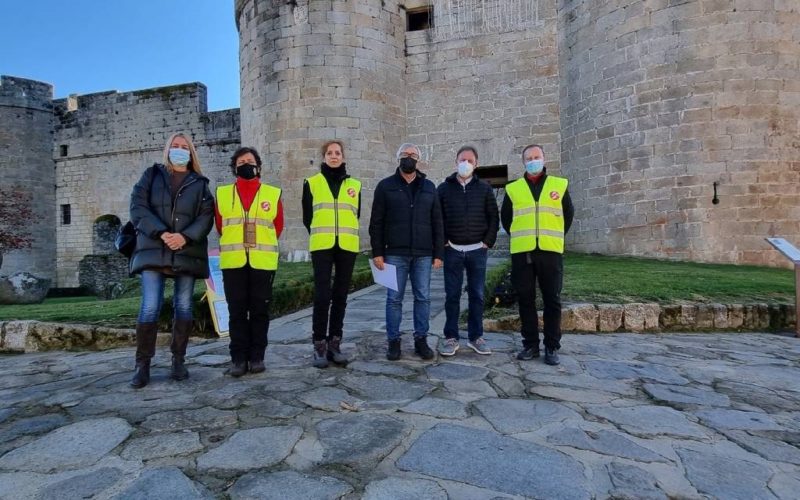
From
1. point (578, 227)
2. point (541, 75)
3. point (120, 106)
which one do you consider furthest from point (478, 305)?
point (120, 106)

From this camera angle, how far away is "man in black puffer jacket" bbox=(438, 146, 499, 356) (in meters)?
3.86

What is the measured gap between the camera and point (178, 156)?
327cm

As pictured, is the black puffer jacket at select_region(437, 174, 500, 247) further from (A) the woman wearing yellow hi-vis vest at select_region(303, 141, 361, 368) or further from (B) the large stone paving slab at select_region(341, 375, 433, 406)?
(B) the large stone paving slab at select_region(341, 375, 433, 406)

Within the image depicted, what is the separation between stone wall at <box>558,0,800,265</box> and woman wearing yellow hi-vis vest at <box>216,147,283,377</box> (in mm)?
8985

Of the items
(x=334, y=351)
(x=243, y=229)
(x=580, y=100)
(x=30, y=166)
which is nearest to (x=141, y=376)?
(x=243, y=229)

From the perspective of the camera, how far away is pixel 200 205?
3.27 meters

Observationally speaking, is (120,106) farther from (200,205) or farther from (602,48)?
(200,205)

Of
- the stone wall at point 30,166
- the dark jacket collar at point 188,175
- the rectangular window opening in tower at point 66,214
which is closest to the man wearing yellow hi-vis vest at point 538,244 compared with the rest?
the dark jacket collar at point 188,175

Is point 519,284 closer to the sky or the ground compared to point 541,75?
closer to the ground

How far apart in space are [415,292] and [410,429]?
63.1 inches

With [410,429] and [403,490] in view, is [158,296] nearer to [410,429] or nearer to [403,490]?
[410,429]

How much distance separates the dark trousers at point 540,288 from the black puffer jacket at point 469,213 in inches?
13.0

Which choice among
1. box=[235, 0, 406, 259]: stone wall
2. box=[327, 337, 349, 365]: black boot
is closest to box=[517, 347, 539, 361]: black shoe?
box=[327, 337, 349, 365]: black boot

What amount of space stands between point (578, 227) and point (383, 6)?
750cm
